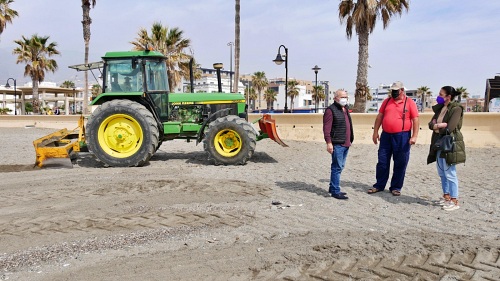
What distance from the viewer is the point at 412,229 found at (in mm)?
4727

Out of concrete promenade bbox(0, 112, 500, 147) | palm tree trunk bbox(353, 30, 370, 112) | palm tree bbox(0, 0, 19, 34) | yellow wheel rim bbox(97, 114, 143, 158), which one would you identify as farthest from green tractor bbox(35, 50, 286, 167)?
palm tree bbox(0, 0, 19, 34)

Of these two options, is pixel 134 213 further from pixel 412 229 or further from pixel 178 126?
pixel 178 126

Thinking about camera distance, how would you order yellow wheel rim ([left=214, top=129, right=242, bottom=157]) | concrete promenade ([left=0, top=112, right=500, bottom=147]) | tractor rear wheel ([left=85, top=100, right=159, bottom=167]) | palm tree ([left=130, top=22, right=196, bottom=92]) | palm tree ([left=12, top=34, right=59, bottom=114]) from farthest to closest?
palm tree ([left=12, top=34, right=59, bottom=114])
palm tree ([left=130, top=22, right=196, bottom=92])
concrete promenade ([left=0, top=112, right=500, bottom=147])
yellow wheel rim ([left=214, top=129, right=242, bottom=157])
tractor rear wheel ([left=85, top=100, right=159, bottom=167])

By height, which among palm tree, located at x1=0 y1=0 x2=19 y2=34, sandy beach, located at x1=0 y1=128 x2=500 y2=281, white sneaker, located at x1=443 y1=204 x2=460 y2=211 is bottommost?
sandy beach, located at x1=0 y1=128 x2=500 y2=281

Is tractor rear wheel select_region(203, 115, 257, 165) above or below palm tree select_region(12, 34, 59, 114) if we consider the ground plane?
below

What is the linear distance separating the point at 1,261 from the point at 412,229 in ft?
13.6

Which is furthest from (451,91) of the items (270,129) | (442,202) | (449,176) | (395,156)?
(270,129)

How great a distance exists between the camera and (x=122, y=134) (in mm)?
9695

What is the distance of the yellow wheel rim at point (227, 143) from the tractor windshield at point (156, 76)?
1.90m

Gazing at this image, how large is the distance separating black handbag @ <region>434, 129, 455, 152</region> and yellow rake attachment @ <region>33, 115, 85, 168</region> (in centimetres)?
766

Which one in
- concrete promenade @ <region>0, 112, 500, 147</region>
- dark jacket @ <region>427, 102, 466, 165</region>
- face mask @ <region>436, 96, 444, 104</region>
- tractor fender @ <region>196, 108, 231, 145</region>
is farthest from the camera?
concrete promenade @ <region>0, 112, 500, 147</region>

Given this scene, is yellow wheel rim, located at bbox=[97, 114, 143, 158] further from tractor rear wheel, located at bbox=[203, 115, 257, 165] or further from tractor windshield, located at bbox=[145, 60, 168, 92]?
tractor rear wheel, located at bbox=[203, 115, 257, 165]

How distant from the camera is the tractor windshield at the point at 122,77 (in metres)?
9.82

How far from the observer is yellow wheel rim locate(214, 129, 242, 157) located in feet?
31.4
